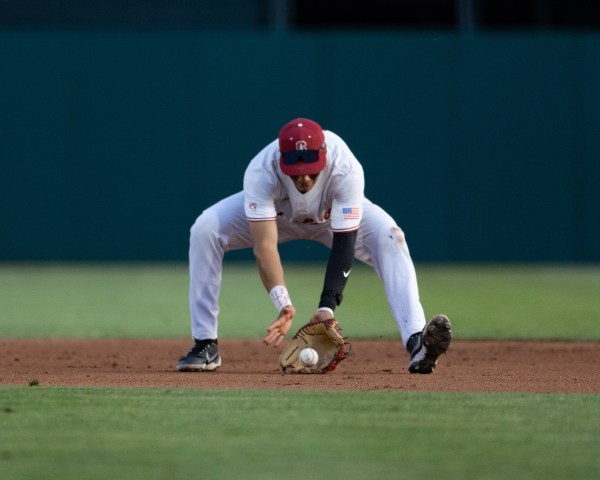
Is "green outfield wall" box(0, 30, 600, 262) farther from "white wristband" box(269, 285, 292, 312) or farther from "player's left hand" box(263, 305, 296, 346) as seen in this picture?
"player's left hand" box(263, 305, 296, 346)

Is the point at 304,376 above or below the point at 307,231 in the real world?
below

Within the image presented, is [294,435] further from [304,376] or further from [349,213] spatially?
[349,213]

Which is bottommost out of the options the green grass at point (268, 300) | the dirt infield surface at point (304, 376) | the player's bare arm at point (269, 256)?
the green grass at point (268, 300)

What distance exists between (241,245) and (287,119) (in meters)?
9.82

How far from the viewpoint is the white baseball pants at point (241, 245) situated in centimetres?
610

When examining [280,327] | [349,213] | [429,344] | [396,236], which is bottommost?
[429,344]

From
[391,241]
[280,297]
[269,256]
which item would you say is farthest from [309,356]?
[391,241]

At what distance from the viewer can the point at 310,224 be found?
6.35 meters

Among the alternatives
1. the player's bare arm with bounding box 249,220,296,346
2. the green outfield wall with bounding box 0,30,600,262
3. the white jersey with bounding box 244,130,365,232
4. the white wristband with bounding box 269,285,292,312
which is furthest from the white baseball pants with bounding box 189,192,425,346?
the green outfield wall with bounding box 0,30,600,262

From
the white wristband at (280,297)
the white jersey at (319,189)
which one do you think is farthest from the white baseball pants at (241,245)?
the white wristband at (280,297)

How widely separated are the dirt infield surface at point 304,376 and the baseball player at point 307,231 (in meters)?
A: 0.23

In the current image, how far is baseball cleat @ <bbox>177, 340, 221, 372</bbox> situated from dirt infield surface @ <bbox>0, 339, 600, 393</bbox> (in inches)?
3.6

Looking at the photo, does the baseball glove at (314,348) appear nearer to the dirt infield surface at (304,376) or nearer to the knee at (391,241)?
the dirt infield surface at (304,376)

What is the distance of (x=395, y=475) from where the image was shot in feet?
10.7
